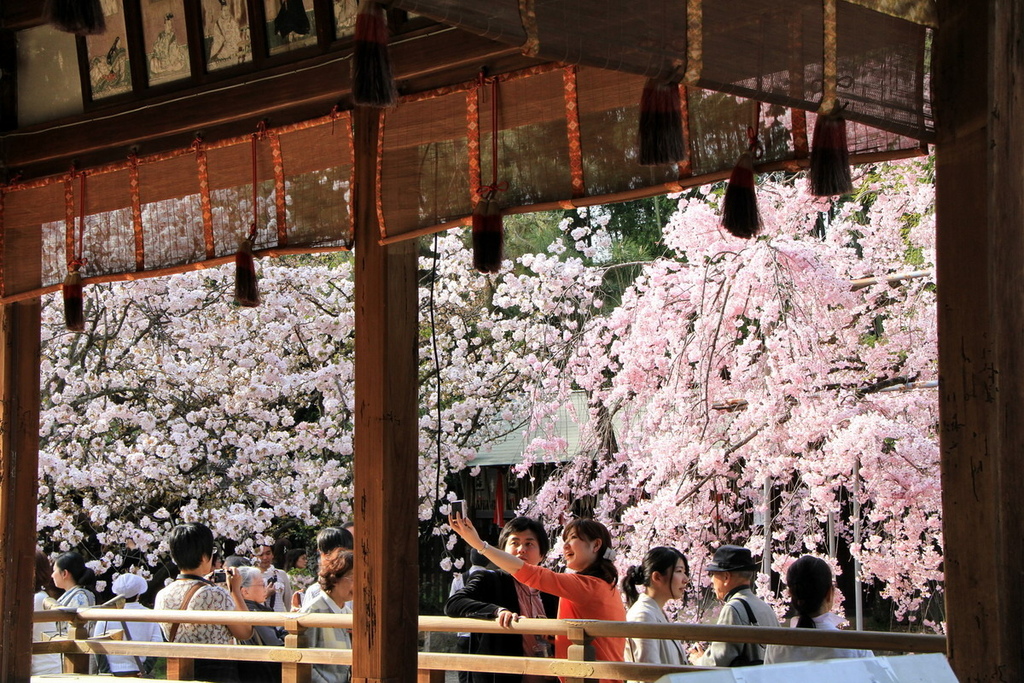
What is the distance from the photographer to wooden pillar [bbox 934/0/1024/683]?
261cm

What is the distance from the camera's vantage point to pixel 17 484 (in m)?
4.68

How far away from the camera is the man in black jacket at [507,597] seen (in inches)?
166

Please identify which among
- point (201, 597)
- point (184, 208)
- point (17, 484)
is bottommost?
point (201, 597)

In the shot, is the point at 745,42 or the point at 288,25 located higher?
the point at 288,25

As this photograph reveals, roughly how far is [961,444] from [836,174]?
76 cm

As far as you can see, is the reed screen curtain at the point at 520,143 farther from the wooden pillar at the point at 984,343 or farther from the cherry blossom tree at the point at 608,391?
the cherry blossom tree at the point at 608,391

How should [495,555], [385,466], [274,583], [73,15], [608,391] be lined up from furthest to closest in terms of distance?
[608,391]
[274,583]
[495,555]
[385,466]
[73,15]

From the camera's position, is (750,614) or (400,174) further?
(750,614)

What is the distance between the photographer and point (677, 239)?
851cm

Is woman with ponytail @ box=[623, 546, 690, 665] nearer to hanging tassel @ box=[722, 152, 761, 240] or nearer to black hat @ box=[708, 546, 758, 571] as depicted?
black hat @ box=[708, 546, 758, 571]

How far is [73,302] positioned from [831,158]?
324 cm

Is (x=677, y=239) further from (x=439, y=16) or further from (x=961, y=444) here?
(x=439, y=16)

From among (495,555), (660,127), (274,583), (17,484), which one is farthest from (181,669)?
(274,583)

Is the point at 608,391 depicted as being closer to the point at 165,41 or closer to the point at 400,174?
the point at 165,41
